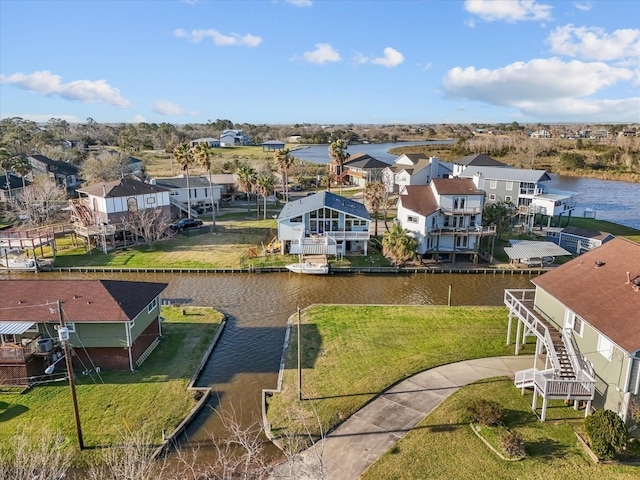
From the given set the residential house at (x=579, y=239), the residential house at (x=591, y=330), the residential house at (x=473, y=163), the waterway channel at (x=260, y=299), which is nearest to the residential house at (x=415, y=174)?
the residential house at (x=473, y=163)

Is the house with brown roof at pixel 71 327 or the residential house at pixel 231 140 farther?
the residential house at pixel 231 140

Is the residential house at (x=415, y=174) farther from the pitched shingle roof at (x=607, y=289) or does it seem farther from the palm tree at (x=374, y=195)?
the pitched shingle roof at (x=607, y=289)

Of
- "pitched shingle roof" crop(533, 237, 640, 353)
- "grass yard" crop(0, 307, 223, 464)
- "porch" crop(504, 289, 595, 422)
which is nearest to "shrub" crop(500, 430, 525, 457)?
"porch" crop(504, 289, 595, 422)

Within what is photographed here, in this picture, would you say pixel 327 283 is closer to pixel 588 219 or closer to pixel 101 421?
pixel 101 421

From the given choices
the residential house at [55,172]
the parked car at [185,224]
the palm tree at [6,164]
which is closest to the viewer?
the parked car at [185,224]

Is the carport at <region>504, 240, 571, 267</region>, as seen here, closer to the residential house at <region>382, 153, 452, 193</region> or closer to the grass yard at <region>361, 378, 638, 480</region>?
the grass yard at <region>361, 378, 638, 480</region>

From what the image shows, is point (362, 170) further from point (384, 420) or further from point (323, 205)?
point (384, 420)
